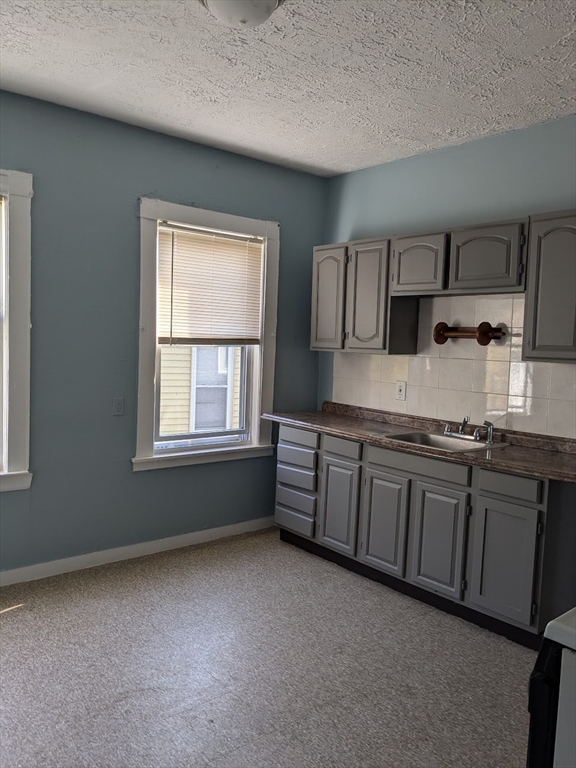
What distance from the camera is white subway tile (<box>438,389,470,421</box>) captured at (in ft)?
12.6

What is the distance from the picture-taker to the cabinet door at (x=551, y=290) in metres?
3.01

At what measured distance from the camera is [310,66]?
9.30 ft

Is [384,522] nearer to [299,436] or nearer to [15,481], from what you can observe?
[299,436]

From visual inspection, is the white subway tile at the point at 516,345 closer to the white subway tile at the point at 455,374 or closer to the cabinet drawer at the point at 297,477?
A: the white subway tile at the point at 455,374

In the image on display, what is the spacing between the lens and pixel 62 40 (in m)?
2.67

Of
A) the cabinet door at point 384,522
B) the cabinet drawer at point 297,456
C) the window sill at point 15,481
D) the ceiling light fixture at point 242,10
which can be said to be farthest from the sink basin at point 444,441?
the ceiling light fixture at point 242,10

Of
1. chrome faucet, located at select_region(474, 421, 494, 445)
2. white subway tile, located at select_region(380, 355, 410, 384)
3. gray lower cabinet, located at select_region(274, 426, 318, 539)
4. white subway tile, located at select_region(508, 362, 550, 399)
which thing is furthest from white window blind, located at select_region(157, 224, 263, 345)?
white subway tile, located at select_region(508, 362, 550, 399)

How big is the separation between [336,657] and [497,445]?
58.6 inches

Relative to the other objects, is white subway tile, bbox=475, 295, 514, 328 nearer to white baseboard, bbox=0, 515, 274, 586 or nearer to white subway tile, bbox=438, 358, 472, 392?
white subway tile, bbox=438, 358, 472, 392

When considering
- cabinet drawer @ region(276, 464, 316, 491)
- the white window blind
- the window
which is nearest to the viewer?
the window

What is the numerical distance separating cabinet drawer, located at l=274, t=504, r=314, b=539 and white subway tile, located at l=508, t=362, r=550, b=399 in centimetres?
156

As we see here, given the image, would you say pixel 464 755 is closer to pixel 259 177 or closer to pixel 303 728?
pixel 303 728

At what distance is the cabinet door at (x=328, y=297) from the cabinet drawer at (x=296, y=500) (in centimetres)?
105

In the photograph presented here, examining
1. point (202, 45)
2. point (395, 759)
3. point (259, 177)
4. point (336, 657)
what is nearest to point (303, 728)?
point (395, 759)
